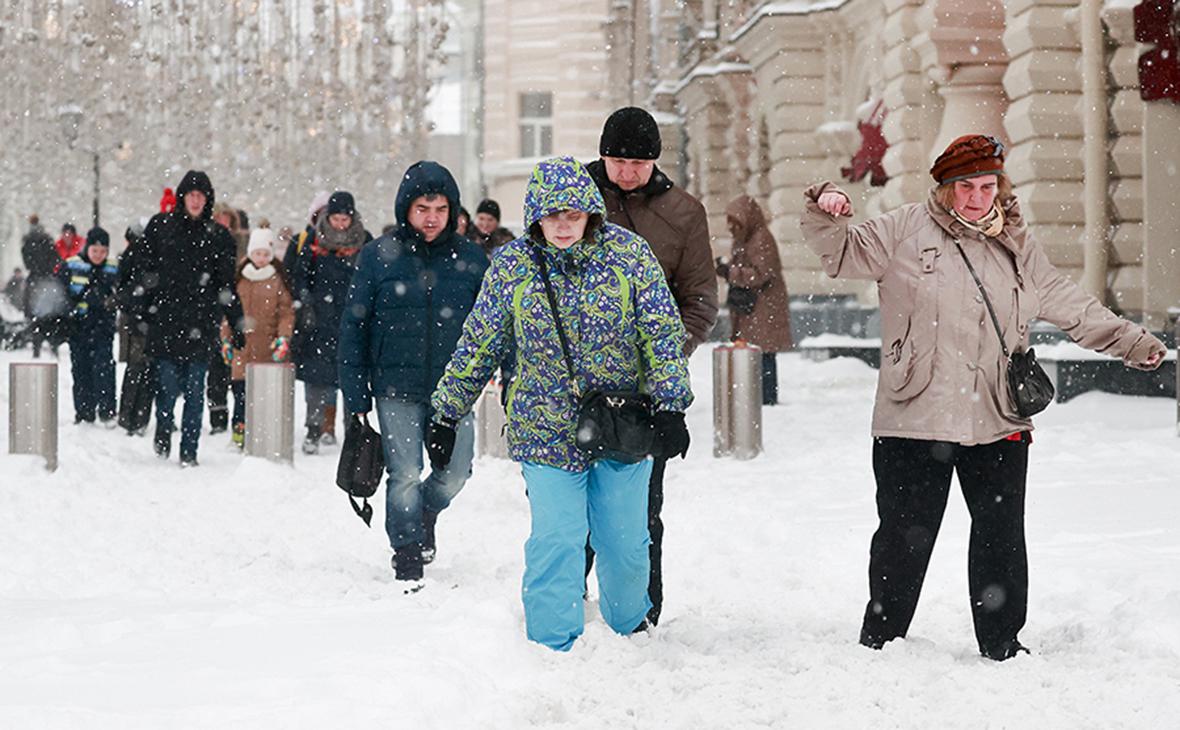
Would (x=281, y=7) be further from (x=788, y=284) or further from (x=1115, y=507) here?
(x=1115, y=507)

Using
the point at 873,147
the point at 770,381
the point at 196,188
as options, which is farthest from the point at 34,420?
the point at 873,147

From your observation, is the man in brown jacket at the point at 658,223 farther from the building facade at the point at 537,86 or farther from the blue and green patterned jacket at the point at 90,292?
the building facade at the point at 537,86

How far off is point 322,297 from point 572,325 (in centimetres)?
795

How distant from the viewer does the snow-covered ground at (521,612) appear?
A: 5359 mm

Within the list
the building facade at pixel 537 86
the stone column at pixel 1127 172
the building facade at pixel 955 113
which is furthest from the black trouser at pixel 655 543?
the building facade at pixel 537 86

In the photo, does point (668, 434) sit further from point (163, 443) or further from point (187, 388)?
point (163, 443)

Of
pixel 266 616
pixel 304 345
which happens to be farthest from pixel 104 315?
pixel 266 616

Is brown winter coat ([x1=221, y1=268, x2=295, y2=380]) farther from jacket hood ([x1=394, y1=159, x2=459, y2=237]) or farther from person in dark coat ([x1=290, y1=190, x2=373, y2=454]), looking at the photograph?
jacket hood ([x1=394, y1=159, x2=459, y2=237])

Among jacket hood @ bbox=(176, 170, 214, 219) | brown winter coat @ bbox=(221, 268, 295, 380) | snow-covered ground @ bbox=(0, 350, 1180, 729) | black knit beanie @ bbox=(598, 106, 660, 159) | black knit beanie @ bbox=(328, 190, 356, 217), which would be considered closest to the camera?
snow-covered ground @ bbox=(0, 350, 1180, 729)

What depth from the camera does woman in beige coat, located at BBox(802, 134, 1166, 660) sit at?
617 cm

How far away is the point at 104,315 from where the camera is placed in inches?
656

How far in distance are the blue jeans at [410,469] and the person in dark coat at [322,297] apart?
5.21 m

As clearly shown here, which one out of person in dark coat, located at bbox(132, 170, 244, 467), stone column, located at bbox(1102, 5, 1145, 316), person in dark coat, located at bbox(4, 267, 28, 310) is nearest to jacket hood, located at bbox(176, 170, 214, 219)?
person in dark coat, located at bbox(132, 170, 244, 467)

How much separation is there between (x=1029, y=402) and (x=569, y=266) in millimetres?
1516
